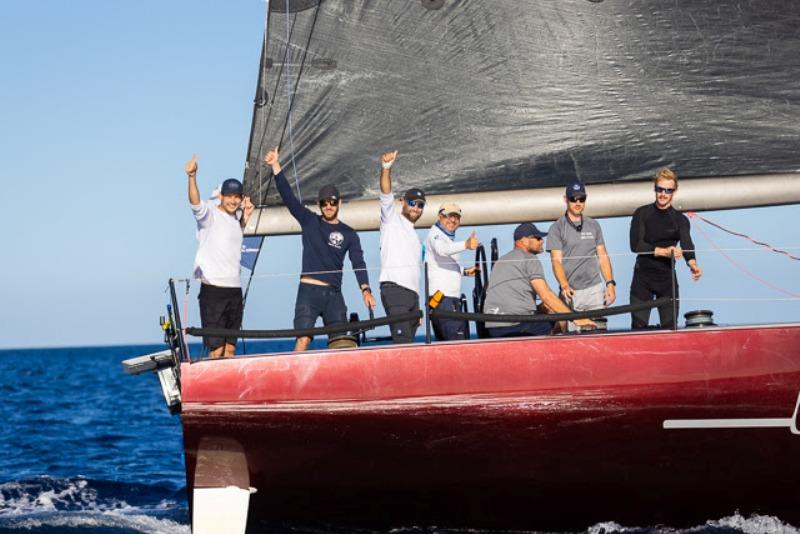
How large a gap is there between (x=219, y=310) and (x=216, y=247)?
47 centimetres

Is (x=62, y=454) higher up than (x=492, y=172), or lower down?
lower down

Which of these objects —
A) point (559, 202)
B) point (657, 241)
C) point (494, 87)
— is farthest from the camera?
point (494, 87)

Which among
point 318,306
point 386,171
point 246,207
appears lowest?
point 318,306

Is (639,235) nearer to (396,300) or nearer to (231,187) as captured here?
(396,300)

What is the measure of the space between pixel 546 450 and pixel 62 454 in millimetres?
10021

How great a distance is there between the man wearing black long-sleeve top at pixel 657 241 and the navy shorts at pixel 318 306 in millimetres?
2084

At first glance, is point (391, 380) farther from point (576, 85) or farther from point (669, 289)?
point (576, 85)

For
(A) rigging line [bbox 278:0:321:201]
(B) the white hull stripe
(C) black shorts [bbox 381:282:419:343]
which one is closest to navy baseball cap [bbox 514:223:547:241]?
(C) black shorts [bbox 381:282:419:343]

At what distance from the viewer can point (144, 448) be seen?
17281mm

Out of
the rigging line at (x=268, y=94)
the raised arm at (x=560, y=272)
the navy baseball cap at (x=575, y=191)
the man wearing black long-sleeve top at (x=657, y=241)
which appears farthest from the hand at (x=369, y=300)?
the man wearing black long-sleeve top at (x=657, y=241)

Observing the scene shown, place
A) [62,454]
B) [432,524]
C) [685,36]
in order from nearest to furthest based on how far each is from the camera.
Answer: [432,524]
[685,36]
[62,454]

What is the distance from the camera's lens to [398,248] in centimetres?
910

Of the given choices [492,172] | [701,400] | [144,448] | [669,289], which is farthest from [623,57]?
[144,448]

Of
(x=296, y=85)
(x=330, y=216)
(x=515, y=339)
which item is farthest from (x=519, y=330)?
(x=296, y=85)
